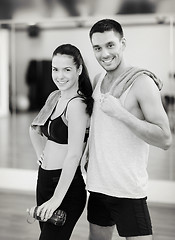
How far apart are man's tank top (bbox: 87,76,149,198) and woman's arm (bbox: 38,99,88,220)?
7 cm

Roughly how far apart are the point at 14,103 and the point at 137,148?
11.3ft

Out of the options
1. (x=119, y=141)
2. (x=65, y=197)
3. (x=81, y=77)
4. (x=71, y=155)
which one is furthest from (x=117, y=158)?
(x=81, y=77)

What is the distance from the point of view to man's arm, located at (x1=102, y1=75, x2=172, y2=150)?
171 centimetres

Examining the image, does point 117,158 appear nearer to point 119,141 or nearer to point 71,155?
point 119,141

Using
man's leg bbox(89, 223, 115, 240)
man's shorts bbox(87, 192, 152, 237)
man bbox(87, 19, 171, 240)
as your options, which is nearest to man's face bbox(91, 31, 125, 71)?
man bbox(87, 19, 171, 240)

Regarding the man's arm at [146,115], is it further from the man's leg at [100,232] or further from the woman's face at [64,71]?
the man's leg at [100,232]

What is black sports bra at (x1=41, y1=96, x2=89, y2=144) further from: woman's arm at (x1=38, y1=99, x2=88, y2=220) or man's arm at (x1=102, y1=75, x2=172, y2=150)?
man's arm at (x1=102, y1=75, x2=172, y2=150)

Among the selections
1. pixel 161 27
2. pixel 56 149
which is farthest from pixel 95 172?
pixel 161 27

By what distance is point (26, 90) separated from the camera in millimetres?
5047

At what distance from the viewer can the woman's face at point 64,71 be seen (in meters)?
1.90

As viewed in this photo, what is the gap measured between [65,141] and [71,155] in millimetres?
99

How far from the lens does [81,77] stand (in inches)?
77.1

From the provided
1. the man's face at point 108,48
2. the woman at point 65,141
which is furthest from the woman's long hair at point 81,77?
the man's face at point 108,48

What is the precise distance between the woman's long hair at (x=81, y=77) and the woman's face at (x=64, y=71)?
18mm
